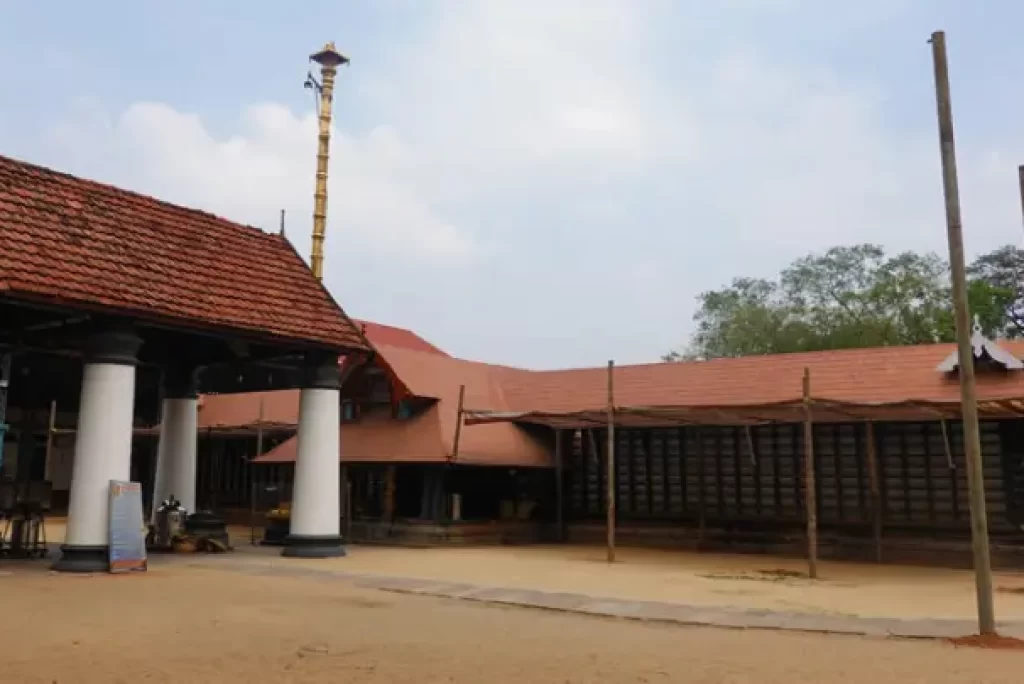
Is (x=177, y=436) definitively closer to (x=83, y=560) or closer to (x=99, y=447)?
(x=99, y=447)

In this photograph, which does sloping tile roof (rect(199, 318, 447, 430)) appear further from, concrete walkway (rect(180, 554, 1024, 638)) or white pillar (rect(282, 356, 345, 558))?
concrete walkway (rect(180, 554, 1024, 638))

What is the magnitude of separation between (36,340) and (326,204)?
1908 cm

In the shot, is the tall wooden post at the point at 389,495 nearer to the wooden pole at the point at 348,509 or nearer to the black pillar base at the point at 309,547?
the wooden pole at the point at 348,509

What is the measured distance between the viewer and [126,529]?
12602mm

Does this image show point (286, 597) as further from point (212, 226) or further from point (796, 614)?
point (212, 226)

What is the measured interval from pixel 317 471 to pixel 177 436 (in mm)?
3683

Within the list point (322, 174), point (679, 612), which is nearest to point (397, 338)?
point (322, 174)

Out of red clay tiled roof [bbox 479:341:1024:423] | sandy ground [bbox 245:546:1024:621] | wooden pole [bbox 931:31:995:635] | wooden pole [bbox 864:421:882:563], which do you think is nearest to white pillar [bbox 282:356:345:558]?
sandy ground [bbox 245:546:1024:621]

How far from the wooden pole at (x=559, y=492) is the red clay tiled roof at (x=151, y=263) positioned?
6152mm

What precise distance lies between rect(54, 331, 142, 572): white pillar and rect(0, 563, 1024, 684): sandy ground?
169 centimetres

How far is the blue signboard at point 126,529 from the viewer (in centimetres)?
1244

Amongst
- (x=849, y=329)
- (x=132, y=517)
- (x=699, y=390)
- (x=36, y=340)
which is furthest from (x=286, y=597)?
(x=849, y=329)

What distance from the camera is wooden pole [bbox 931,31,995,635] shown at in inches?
343

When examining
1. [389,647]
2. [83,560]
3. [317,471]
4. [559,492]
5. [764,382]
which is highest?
[764,382]
